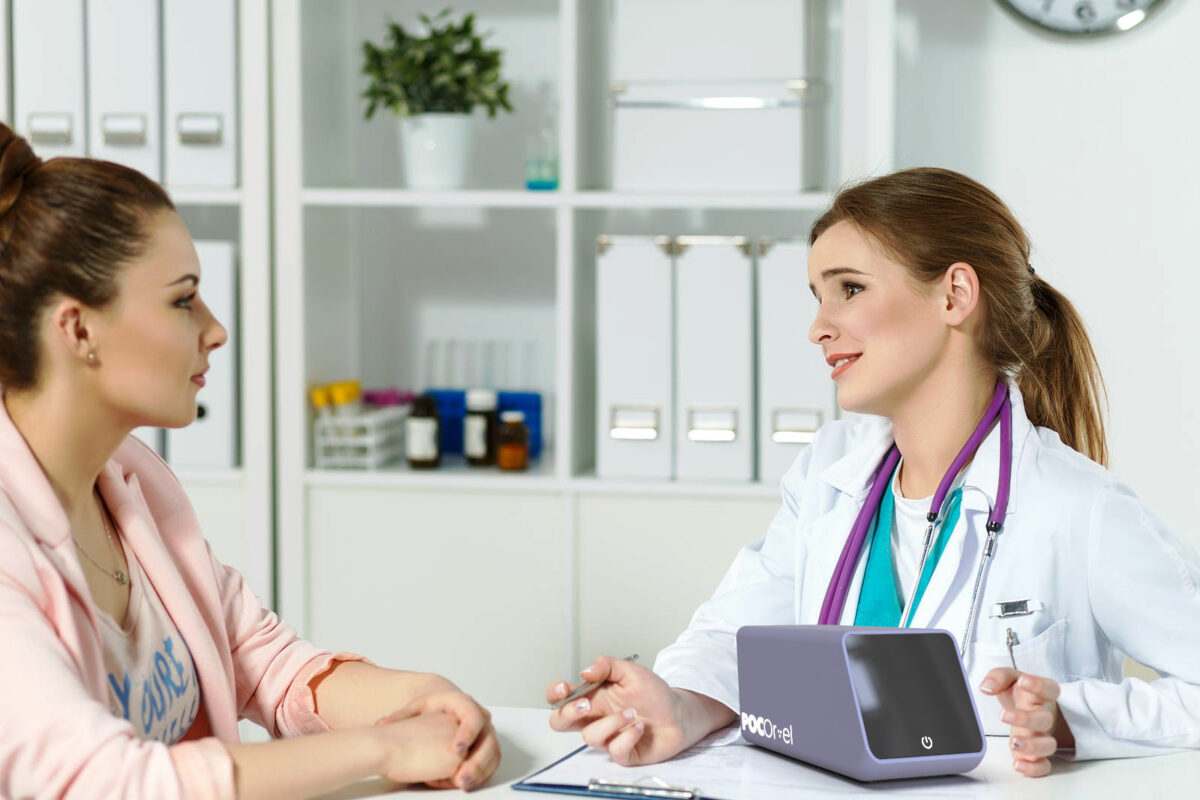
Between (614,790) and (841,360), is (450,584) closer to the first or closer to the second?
(841,360)

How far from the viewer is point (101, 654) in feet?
3.38

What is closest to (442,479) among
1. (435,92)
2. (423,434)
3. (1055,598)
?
(423,434)

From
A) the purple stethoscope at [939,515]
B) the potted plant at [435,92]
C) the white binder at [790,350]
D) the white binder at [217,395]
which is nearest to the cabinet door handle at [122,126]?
the white binder at [217,395]

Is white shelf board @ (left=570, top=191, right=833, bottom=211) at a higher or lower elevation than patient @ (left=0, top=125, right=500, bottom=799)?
higher

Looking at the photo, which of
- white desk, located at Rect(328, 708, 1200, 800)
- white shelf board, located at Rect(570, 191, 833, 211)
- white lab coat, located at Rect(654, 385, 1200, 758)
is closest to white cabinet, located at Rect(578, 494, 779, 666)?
white shelf board, located at Rect(570, 191, 833, 211)

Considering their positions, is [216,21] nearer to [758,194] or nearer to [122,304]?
[758,194]

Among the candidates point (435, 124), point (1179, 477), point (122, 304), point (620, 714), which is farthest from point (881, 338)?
point (1179, 477)

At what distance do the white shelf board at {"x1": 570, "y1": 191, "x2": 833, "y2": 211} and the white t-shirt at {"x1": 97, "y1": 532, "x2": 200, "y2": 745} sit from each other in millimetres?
1390

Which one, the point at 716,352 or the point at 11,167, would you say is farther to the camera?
the point at 716,352

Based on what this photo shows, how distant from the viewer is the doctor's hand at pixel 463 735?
1021 millimetres

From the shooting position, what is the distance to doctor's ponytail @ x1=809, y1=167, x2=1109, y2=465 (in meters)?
1.49

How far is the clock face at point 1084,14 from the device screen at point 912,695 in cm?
197

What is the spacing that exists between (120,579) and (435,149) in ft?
5.02

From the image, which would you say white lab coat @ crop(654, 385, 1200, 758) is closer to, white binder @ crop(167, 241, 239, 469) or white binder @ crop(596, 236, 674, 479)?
white binder @ crop(596, 236, 674, 479)
